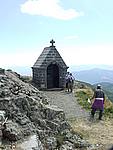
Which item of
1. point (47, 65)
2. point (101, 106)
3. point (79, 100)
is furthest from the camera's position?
point (47, 65)

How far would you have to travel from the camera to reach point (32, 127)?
14.3 m

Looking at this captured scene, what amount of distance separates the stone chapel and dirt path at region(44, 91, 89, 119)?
2.48 metres

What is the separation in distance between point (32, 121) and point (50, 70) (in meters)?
16.0

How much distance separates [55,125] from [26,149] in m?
3.81

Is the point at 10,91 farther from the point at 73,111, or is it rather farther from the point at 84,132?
the point at 73,111

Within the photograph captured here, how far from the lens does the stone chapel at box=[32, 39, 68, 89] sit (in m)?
29.9

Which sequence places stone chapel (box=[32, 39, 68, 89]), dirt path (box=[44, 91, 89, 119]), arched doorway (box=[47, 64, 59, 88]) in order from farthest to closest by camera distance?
1. arched doorway (box=[47, 64, 59, 88])
2. stone chapel (box=[32, 39, 68, 89])
3. dirt path (box=[44, 91, 89, 119])

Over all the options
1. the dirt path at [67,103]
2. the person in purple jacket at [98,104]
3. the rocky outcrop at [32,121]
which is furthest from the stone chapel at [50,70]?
the rocky outcrop at [32,121]

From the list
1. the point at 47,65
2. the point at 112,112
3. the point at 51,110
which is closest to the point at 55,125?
the point at 51,110

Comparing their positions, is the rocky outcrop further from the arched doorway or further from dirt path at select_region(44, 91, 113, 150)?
the arched doorway

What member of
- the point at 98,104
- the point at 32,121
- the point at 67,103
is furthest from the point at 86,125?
the point at 67,103

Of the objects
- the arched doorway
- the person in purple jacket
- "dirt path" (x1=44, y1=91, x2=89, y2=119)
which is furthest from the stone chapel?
the person in purple jacket

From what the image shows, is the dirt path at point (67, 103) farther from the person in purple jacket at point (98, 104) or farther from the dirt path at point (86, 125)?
the person in purple jacket at point (98, 104)

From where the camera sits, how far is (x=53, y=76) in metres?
31.0
